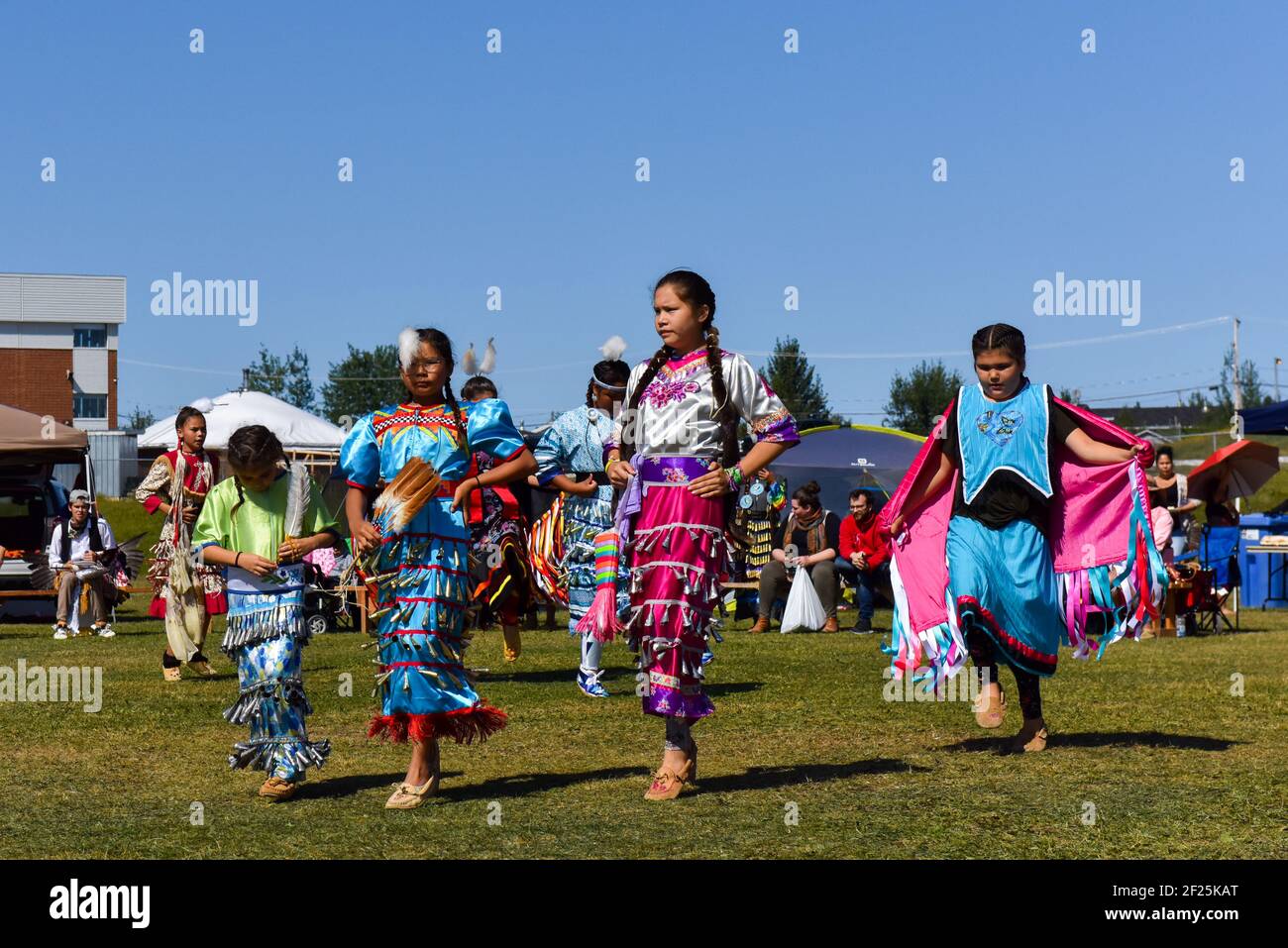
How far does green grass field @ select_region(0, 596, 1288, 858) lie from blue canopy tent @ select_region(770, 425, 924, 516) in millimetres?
14961

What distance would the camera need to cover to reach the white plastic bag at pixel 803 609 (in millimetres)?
17578

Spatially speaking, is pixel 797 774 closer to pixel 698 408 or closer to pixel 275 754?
pixel 698 408

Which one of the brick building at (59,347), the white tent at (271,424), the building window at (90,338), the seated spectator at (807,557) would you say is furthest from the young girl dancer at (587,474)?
the building window at (90,338)

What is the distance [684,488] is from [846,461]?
66.1ft

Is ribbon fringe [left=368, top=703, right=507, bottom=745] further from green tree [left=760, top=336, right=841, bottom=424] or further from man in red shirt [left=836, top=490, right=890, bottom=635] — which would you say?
green tree [left=760, top=336, right=841, bottom=424]

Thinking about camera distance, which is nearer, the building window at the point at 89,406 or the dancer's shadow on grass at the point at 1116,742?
the dancer's shadow on grass at the point at 1116,742

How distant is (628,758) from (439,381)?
201cm

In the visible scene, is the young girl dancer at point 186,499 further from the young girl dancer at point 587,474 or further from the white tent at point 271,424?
the white tent at point 271,424

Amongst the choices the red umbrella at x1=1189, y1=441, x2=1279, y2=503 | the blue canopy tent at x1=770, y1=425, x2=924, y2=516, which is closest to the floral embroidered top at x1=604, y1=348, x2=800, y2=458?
the red umbrella at x1=1189, y1=441, x2=1279, y2=503

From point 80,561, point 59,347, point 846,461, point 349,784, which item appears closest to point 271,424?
point 846,461

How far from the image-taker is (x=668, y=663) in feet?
21.0

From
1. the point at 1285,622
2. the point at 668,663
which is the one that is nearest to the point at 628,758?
the point at 668,663

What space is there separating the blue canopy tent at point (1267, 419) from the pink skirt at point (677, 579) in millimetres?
16662
